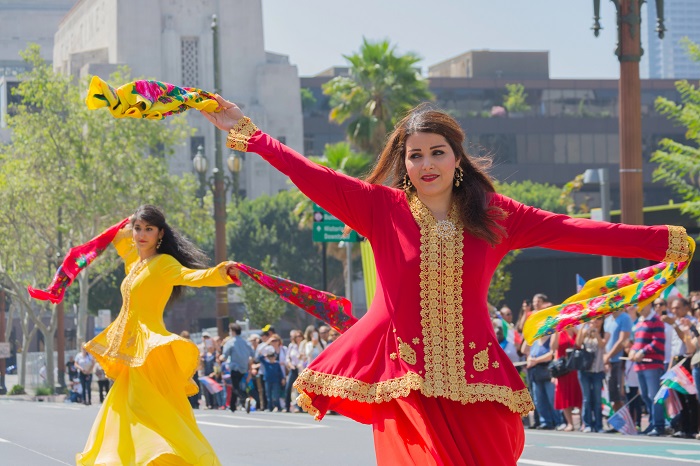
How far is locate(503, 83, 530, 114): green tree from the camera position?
10688 cm

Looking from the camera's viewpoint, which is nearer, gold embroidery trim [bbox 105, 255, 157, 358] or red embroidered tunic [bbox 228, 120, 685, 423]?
red embroidered tunic [bbox 228, 120, 685, 423]

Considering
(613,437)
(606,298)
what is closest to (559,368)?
(613,437)

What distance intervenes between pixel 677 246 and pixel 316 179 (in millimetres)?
1542

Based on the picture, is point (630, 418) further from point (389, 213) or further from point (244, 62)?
point (244, 62)

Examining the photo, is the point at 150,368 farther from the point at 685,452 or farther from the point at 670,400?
the point at 670,400

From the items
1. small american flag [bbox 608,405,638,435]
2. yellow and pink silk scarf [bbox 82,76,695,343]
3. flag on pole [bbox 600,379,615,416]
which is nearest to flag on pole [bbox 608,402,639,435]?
small american flag [bbox 608,405,638,435]

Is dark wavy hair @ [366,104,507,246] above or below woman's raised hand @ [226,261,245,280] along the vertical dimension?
above

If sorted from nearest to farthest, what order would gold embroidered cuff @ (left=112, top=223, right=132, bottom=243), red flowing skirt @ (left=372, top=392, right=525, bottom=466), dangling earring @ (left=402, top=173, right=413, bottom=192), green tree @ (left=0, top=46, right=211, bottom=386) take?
red flowing skirt @ (left=372, top=392, right=525, bottom=466), dangling earring @ (left=402, top=173, right=413, bottom=192), gold embroidered cuff @ (left=112, top=223, right=132, bottom=243), green tree @ (left=0, top=46, right=211, bottom=386)

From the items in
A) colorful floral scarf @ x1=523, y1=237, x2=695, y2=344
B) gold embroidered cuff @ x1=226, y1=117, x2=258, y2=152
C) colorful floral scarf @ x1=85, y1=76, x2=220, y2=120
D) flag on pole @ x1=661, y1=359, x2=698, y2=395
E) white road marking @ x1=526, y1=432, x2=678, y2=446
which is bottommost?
white road marking @ x1=526, y1=432, x2=678, y2=446

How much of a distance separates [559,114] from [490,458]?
106 m

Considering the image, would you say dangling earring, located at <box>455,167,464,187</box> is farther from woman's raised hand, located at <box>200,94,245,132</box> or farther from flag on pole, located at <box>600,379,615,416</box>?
flag on pole, located at <box>600,379,615,416</box>

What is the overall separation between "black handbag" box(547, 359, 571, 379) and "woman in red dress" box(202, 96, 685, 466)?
10.8 m

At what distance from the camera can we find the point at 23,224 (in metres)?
46.6

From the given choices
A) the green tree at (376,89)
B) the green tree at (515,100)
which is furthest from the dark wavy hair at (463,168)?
the green tree at (515,100)
